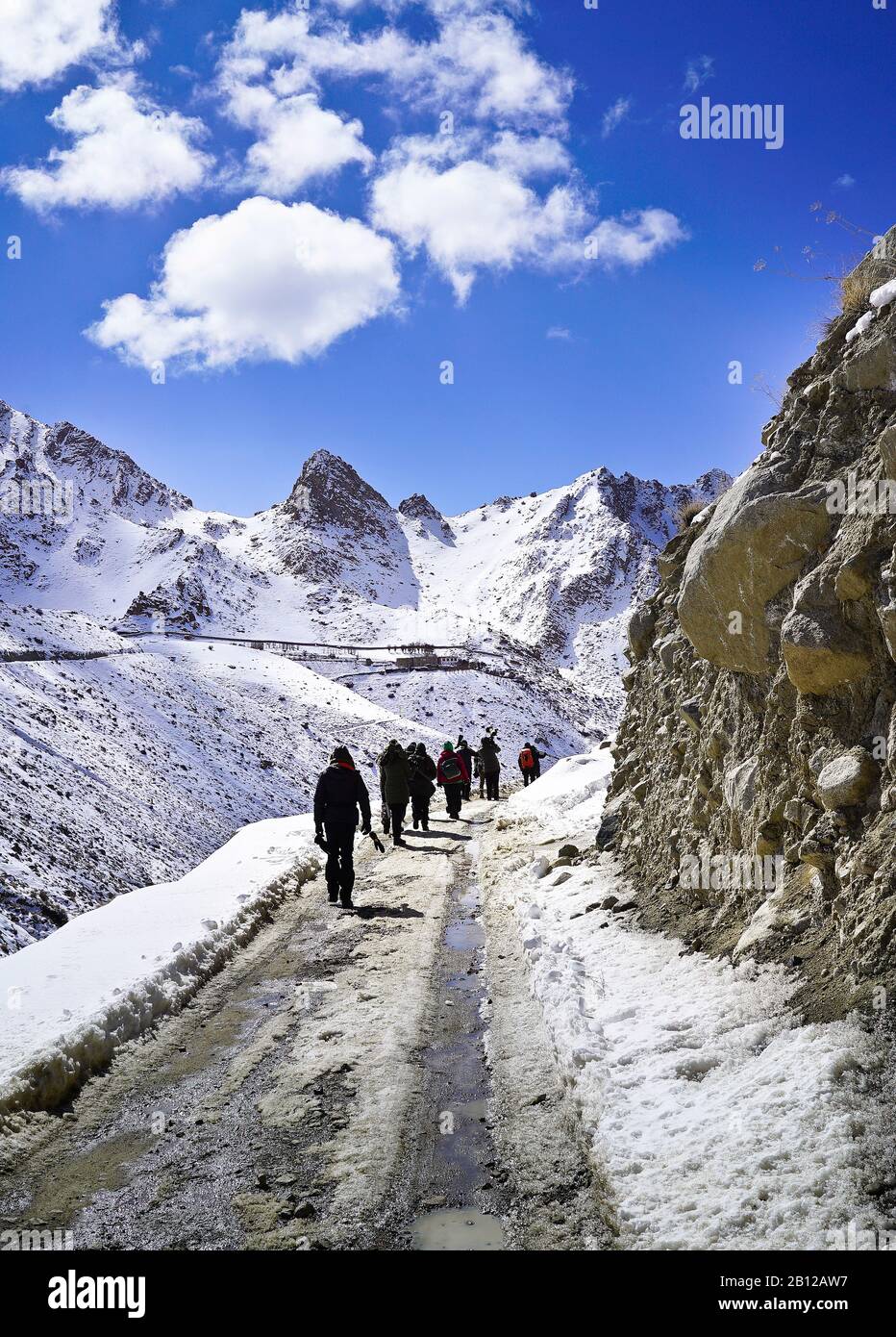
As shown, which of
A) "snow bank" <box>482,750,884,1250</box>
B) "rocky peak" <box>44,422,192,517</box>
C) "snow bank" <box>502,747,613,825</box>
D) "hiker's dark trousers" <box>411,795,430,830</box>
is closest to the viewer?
"snow bank" <box>482,750,884,1250</box>

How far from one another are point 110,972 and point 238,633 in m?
69.2

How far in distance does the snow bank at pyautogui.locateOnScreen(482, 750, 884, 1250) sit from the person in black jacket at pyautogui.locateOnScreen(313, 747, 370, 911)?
13.7 feet

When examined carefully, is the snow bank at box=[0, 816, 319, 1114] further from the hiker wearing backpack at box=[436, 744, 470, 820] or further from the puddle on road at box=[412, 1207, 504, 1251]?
the hiker wearing backpack at box=[436, 744, 470, 820]

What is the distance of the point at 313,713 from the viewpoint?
129ft

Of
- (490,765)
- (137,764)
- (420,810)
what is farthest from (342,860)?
(490,765)

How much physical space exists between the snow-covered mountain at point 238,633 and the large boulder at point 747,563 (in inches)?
91.8

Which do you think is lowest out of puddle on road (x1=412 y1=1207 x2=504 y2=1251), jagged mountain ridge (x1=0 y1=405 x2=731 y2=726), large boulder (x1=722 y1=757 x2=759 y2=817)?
puddle on road (x1=412 y1=1207 x2=504 y2=1251)

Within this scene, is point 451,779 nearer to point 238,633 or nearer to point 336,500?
point 238,633

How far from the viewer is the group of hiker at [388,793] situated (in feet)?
35.1

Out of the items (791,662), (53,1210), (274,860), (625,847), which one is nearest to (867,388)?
(791,662)

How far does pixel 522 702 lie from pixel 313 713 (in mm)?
19794

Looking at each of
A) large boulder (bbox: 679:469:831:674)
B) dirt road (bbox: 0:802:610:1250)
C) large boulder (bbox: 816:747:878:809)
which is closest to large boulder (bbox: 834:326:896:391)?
large boulder (bbox: 679:469:831:674)

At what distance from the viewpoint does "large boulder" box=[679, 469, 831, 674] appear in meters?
6.32

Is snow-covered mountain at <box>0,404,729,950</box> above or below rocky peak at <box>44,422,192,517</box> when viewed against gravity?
below
